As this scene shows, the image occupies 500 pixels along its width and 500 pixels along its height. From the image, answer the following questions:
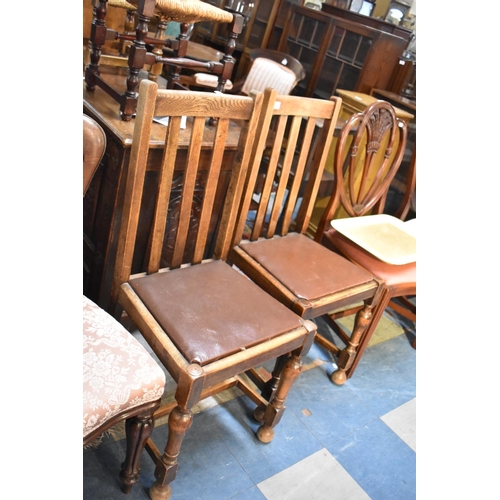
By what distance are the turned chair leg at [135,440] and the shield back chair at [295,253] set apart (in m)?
0.56

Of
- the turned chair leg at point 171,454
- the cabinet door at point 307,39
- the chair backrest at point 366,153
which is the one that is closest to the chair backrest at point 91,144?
the turned chair leg at point 171,454

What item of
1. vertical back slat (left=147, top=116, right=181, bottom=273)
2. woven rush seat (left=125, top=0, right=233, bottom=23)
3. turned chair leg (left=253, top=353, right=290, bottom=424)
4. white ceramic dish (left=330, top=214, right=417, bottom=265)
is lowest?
turned chair leg (left=253, top=353, right=290, bottom=424)

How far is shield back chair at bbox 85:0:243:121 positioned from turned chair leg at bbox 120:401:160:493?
3.09 ft

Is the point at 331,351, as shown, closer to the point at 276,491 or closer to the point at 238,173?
the point at 276,491

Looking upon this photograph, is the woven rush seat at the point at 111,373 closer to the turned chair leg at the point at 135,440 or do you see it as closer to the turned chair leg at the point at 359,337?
the turned chair leg at the point at 135,440

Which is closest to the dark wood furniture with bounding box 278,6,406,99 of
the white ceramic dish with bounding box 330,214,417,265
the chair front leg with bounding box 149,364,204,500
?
the white ceramic dish with bounding box 330,214,417,265

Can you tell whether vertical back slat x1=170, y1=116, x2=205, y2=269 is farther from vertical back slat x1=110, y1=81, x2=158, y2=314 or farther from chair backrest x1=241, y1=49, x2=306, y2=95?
chair backrest x1=241, y1=49, x2=306, y2=95

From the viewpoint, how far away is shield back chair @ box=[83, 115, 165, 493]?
3.31 feet

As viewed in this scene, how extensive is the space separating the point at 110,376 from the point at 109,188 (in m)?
0.70
